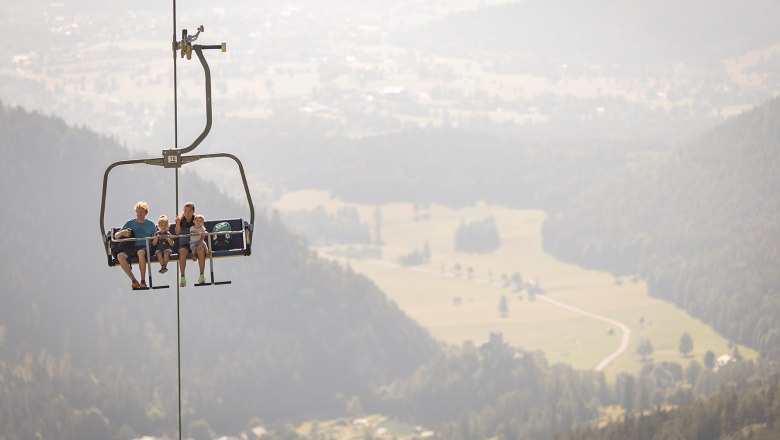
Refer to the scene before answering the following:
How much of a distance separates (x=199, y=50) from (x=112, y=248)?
641cm

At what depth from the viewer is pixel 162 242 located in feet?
138

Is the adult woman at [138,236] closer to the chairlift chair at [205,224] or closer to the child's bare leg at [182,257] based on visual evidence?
the chairlift chair at [205,224]

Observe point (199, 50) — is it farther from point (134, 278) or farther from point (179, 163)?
point (134, 278)

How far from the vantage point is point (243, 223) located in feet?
140

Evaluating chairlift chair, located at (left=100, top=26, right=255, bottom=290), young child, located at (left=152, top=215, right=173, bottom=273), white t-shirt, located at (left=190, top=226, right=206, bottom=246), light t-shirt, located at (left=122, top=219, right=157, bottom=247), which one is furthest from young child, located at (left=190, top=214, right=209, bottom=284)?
light t-shirt, located at (left=122, top=219, right=157, bottom=247)

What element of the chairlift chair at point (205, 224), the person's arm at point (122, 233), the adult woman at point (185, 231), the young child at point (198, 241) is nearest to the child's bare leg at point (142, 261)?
the chairlift chair at point (205, 224)

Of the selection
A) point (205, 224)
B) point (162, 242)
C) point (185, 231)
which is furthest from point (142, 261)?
point (205, 224)

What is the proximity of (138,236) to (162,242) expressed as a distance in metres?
0.64

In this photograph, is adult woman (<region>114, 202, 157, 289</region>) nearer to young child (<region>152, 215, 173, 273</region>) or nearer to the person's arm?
the person's arm

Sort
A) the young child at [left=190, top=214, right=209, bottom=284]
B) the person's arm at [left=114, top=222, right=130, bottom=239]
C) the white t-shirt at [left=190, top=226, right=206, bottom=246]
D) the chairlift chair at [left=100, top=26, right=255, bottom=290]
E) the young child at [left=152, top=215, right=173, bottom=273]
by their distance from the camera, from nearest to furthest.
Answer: the chairlift chair at [left=100, top=26, right=255, bottom=290] < the person's arm at [left=114, top=222, right=130, bottom=239] < the young child at [left=190, top=214, right=209, bottom=284] < the young child at [left=152, top=215, right=173, bottom=273] < the white t-shirt at [left=190, top=226, right=206, bottom=246]

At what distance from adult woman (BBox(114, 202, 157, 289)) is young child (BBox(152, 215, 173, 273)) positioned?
286 mm

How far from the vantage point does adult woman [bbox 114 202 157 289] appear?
41.0 metres

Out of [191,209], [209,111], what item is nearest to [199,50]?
[209,111]

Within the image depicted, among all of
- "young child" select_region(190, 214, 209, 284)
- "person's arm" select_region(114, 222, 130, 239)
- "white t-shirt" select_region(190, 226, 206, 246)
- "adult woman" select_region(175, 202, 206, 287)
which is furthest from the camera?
"white t-shirt" select_region(190, 226, 206, 246)
